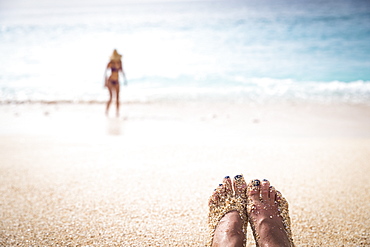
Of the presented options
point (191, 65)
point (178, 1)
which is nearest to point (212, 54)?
point (191, 65)

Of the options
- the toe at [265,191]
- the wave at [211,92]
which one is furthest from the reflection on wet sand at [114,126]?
the toe at [265,191]

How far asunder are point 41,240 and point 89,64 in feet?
44.9

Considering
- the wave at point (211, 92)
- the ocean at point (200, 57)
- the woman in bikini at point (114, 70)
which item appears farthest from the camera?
the ocean at point (200, 57)

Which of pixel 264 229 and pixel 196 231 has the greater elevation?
pixel 264 229

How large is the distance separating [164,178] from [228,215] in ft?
4.01

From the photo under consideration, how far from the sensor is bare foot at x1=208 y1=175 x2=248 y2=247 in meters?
1.61

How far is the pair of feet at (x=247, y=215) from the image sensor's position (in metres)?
1.60

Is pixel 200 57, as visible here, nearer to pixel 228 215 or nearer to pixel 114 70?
pixel 114 70

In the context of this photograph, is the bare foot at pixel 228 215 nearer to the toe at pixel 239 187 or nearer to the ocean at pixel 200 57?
the toe at pixel 239 187

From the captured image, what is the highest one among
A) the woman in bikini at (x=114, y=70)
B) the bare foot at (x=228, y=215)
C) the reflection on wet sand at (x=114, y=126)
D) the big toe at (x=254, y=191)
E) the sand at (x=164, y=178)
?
the woman in bikini at (x=114, y=70)

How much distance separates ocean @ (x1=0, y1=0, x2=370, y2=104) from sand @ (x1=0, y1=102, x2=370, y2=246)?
154 inches

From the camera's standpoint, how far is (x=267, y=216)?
5.57 ft

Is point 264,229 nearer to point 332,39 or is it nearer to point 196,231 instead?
point 196,231

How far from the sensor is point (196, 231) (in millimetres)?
1956
